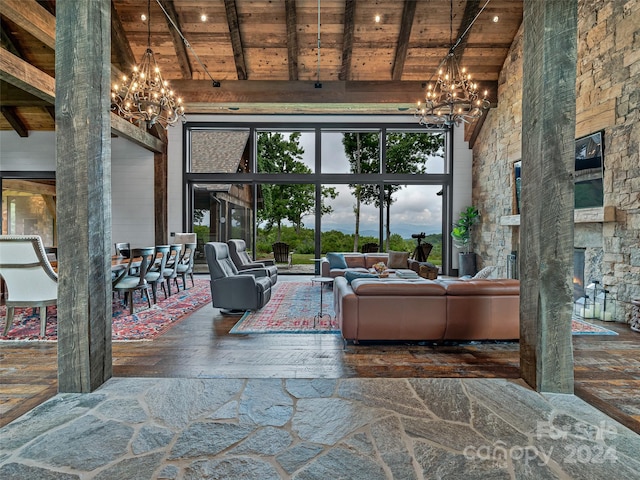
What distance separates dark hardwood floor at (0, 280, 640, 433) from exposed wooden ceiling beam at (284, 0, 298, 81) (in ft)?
20.9

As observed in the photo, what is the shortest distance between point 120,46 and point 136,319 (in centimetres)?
635

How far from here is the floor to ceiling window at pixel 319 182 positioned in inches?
351

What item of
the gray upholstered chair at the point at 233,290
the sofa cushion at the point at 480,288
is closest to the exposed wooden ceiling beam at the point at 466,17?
the sofa cushion at the point at 480,288

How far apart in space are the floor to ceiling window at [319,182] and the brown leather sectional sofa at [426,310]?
5.52 meters

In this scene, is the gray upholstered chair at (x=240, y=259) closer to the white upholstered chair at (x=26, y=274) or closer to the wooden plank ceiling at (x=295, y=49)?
the white upholstered chair at (x=26, y=274)

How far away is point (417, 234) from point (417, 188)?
133cm

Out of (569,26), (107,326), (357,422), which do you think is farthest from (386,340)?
(569,26)

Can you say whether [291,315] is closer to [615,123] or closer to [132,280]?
[132,280]

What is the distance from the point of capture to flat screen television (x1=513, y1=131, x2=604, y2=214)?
4570 millimetres

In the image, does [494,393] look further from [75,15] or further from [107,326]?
[75,15]

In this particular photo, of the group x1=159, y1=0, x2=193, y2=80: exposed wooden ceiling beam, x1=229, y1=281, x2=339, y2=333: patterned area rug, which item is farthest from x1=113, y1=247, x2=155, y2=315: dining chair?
x1=159, y1=0, x2=193, y2=80: exposed wooden ceiling beam

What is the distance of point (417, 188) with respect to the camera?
907 cm

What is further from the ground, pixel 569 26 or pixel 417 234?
pixel 569 26

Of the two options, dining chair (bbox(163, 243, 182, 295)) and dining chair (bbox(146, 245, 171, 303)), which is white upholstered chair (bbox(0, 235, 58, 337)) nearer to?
dining chair (bbox(146, 245, 171, 303))
